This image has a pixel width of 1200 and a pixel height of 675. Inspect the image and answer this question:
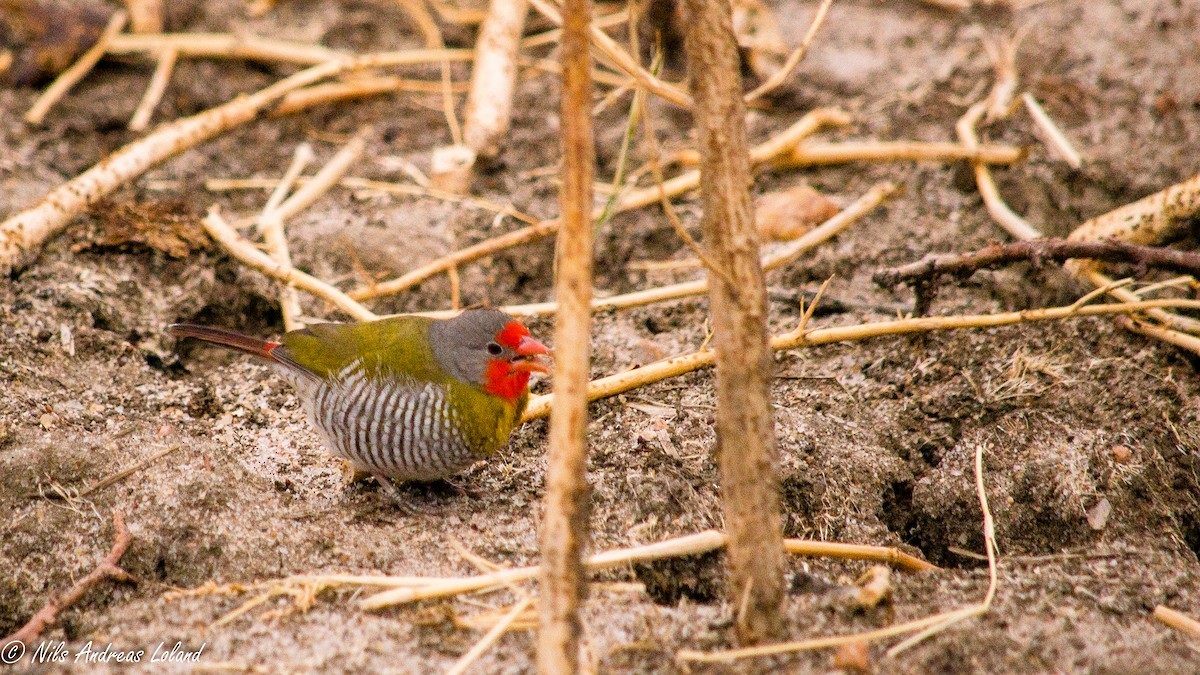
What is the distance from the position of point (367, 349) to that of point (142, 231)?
5.23 feet

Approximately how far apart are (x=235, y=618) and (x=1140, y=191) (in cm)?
388

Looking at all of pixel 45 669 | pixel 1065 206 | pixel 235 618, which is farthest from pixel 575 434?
pixel 1065 206

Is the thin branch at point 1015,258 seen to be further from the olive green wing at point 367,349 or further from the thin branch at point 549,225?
the olive green wing at point 367,349

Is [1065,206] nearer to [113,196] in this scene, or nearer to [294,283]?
[294,283]

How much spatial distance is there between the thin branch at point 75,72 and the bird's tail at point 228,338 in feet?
7.91

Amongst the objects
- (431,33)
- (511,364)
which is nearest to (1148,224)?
(511,364)

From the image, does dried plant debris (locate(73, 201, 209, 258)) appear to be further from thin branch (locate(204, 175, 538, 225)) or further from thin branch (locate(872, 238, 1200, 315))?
thin branch (locate(872, 238, 1200, 315))

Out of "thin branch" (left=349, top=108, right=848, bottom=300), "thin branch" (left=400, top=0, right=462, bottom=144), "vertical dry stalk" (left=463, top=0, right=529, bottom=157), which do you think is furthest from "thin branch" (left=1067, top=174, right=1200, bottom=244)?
"thin branch" (left=400, top=0, right=462, bottom=144)

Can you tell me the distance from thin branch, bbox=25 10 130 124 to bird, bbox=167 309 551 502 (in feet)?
9.40

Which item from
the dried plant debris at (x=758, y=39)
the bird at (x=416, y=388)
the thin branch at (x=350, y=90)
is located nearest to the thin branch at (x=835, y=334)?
the bird at (x=416, y=388)

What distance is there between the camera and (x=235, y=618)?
257 centimetres

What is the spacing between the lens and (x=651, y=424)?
11.3 ft

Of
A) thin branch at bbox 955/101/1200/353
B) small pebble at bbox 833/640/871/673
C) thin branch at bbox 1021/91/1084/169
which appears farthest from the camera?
thin branch at bbox 1021/91/1084/169

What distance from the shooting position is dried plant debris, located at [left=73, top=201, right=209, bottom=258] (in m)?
4.26
